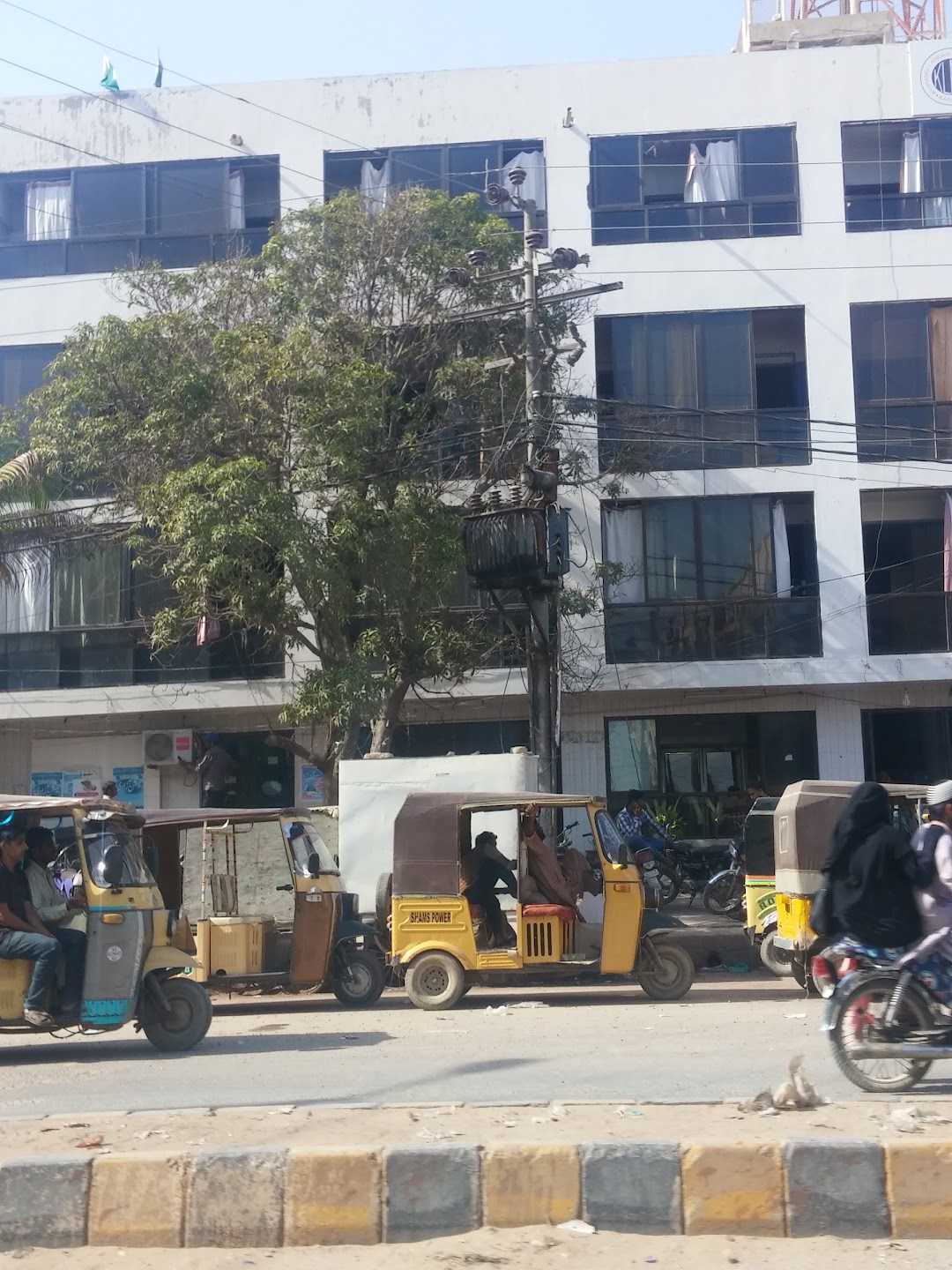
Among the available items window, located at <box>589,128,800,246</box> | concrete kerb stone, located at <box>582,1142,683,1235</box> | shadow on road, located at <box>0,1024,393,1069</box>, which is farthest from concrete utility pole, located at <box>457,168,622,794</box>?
concrete kerb stone, located at <box>582,1142,683,1235</box>

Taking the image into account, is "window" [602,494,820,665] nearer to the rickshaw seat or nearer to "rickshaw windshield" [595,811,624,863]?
"rickshaw windshield" [595,811,624,863]

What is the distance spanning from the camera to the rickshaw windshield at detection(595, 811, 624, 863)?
11.8 meters

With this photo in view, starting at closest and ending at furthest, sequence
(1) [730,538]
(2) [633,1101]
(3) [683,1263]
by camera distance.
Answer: (3) [683,1263], (2) [633,1101], (1) [730,538]

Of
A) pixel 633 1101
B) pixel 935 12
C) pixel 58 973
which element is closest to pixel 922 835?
pixel 633 1101

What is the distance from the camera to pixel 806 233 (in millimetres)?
21484

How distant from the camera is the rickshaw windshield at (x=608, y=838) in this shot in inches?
466

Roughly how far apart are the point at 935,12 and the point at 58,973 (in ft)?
83.2

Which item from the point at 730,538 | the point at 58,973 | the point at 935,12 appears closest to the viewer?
the point at 58,973

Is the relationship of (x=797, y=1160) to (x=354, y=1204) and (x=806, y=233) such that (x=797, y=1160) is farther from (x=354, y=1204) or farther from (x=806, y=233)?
(x=806, y=233)

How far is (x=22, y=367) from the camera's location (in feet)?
73.8

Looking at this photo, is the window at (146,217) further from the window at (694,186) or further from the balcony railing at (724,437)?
the balcony railing at (724,437)

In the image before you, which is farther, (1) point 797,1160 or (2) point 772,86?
(2) point 772,86

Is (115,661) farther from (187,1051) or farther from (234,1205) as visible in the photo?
(234,1205)

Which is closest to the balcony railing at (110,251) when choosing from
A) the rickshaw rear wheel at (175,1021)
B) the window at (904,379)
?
the window at (904,379)
